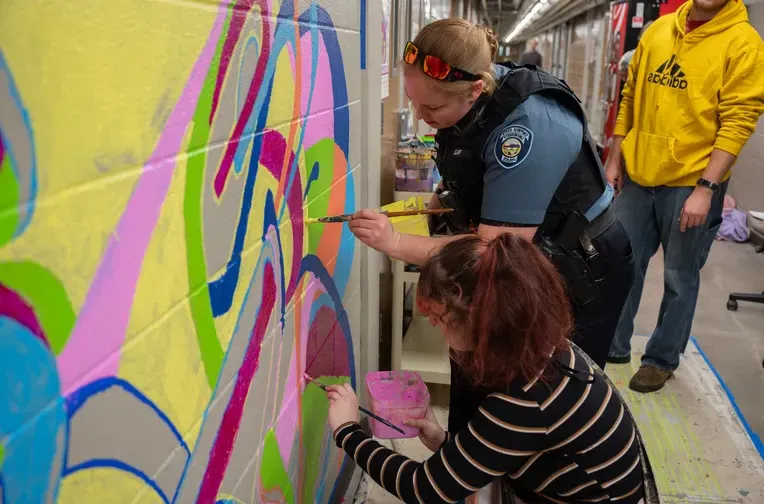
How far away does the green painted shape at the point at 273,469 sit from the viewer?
4.22 ft

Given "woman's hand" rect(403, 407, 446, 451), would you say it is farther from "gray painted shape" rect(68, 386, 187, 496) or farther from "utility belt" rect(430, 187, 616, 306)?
"gray painted shape" rect(68, 386, 187, 496)

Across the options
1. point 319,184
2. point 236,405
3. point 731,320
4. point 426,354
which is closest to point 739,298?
point 731,320

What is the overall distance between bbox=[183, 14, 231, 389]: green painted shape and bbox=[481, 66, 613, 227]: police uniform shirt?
716 mm

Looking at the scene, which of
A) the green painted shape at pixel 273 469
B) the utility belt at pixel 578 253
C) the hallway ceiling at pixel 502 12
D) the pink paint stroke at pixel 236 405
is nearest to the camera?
the pink paint stroke at pixel 236 405

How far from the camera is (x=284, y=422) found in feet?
4.55

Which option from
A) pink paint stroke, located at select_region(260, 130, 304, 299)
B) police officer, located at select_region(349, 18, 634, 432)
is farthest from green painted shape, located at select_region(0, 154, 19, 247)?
police officer, located at select_region(349, 18, 634, 432)

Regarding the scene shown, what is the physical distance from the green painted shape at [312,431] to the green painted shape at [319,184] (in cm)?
38

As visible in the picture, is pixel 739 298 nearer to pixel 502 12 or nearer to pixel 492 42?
pixel 492 42

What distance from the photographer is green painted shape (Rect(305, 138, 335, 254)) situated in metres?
1.40

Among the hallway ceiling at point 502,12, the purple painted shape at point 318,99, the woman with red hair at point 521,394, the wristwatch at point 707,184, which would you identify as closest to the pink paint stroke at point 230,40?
the purple painted shape at point 318,99

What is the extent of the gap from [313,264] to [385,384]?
394mm

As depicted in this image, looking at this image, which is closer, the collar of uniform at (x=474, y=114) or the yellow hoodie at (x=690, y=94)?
the collar of uniform at (x=474, y=114)

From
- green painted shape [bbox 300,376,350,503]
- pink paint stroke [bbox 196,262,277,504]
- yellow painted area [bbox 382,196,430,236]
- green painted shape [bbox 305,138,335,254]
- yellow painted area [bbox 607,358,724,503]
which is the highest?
green painted shape [bbox 305,138,335,254]

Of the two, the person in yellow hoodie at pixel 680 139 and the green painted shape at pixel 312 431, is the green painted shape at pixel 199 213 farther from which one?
the person in yellow hoodie at pixel 680 139
